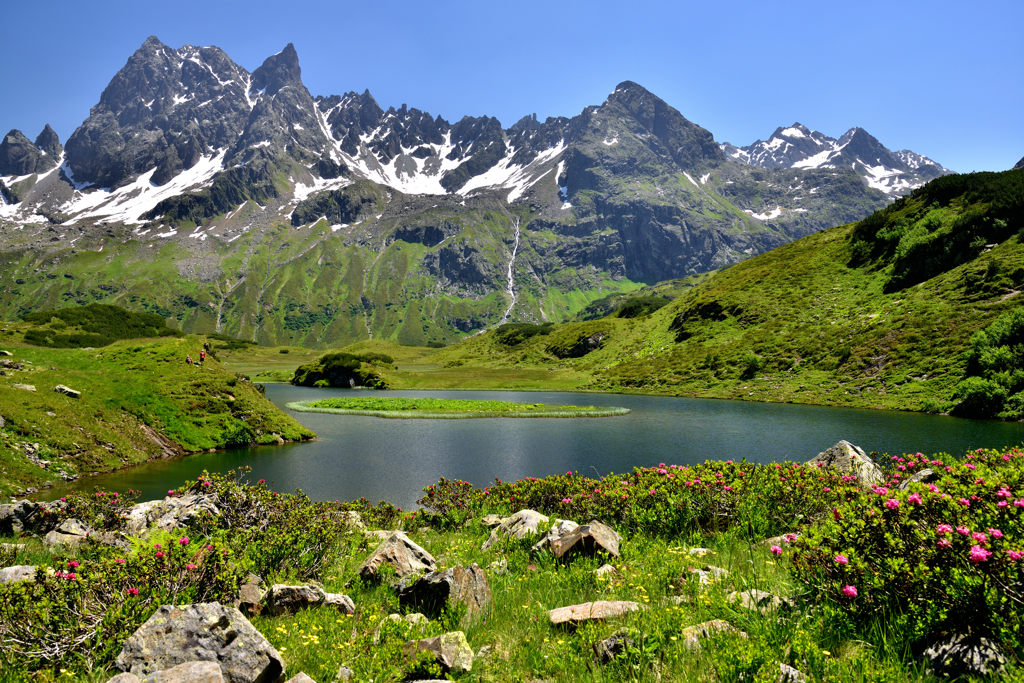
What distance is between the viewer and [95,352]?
4359 centimetres

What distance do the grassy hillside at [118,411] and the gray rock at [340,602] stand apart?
24879 millimetres

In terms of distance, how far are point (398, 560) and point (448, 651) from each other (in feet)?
19.3

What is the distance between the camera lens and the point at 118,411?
35.0 m

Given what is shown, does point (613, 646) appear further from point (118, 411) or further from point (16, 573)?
point (118, 411)

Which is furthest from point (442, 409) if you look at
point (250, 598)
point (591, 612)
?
point (591, 612)

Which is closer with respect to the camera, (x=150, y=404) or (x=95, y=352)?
(x=150, y=404)

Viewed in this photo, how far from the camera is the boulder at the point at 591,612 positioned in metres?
7.76

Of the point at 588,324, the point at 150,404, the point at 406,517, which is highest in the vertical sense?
the point at 588,324

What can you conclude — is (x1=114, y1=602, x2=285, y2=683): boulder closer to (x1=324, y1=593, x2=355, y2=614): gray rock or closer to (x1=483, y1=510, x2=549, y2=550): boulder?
(x1=324, y1=593, x2=355, y2=614): gray rock

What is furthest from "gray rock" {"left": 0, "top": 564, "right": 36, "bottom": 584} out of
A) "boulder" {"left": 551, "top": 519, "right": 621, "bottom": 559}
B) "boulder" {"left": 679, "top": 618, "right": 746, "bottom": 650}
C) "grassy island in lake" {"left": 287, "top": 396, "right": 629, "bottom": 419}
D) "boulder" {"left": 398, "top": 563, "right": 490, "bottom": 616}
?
"grassy island in lake" {"left": 287, "top": 396, "right": 629, "bottom": 419}

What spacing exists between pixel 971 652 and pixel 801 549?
2648mm

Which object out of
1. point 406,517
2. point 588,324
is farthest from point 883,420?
point 588,324

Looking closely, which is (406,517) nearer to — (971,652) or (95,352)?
(971,652)

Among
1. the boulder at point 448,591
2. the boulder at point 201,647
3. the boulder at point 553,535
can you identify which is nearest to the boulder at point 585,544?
the boulder at point 553,535
